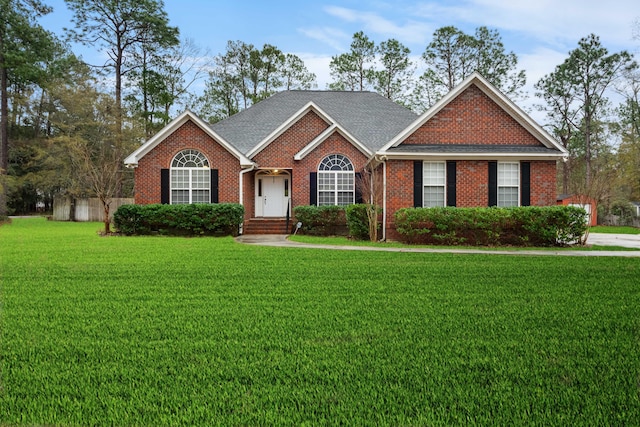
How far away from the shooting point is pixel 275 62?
36.0m

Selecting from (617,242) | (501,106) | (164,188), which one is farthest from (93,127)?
(617,242)

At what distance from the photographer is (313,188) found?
19.4 metres

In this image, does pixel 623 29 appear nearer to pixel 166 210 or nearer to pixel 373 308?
pixel 166 210

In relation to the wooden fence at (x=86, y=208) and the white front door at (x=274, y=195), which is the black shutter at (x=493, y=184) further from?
the wooden fence at (x=86, y=208)

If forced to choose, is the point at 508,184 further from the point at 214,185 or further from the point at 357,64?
the point at 357,64

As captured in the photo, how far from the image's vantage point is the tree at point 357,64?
35562 millimetres

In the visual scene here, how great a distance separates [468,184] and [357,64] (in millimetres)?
23504

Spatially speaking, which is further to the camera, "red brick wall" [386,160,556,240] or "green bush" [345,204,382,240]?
"green bush" [345,204,382,240]

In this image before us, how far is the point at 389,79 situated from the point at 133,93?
65.0 ft

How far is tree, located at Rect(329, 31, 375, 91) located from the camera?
117 feet

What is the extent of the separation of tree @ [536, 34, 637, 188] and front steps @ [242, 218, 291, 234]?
2365cm

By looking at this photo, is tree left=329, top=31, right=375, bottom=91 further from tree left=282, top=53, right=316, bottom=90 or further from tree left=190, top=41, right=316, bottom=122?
tree left=190, top=41, right=316, bottom=122

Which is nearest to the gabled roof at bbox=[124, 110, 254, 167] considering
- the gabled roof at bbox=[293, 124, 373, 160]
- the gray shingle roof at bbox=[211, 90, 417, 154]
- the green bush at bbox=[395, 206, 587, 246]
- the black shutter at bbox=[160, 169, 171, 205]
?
the black shutter at bbox=[160, 169, 171, 205]

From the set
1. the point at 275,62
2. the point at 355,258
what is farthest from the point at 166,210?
the point at 275,62
